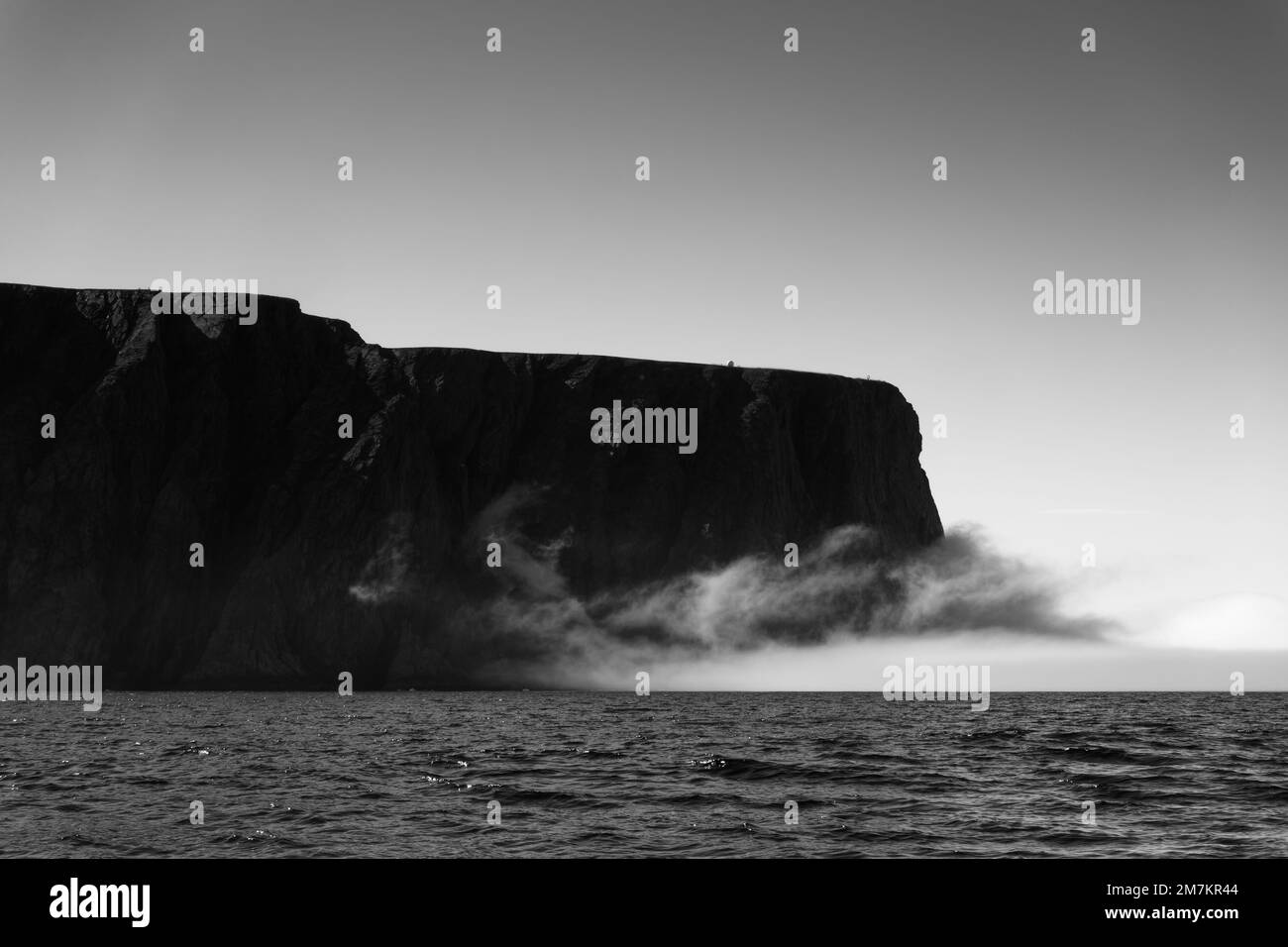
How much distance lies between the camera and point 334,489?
129m

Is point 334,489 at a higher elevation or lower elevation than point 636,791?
higher

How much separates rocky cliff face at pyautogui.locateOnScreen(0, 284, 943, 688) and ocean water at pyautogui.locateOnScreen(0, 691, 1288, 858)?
70.1 m

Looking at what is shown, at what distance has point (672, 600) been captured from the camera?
143000 mm

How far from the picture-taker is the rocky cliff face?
118 metres

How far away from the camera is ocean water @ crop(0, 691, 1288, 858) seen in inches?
827

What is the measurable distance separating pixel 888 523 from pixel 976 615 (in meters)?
17.7

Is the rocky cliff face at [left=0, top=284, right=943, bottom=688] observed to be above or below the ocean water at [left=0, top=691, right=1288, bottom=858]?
above

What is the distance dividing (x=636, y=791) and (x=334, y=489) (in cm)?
10709

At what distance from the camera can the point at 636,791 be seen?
27797mm

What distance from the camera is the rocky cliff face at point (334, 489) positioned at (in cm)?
11788

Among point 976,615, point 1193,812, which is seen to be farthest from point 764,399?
point 1193,812

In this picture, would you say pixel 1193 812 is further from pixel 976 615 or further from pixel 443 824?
pixel 976 615

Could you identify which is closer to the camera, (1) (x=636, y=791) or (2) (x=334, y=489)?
(1) (x=636, y=791)

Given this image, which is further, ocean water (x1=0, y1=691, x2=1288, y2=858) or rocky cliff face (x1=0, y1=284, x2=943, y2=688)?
rocky cliff face (x1=0, y1=284, x2=943, y2=688)
